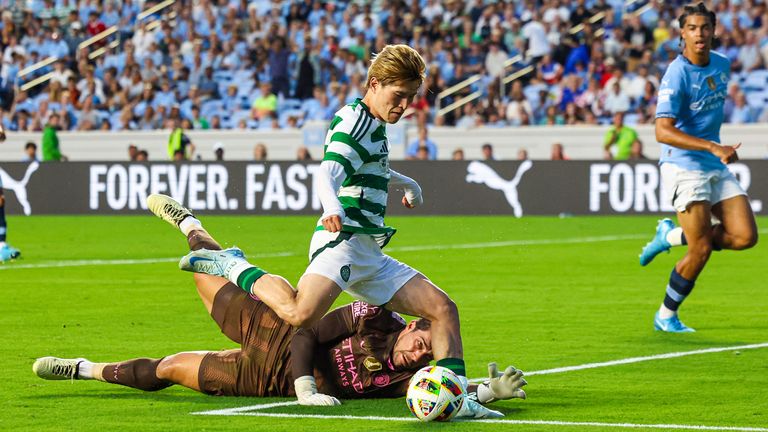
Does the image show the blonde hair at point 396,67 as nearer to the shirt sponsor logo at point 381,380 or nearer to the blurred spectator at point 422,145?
the shirt sponsor logo at point 381,380

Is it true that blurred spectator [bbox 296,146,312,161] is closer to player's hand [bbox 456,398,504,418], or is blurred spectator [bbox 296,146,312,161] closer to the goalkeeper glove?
the goalkeeper glove

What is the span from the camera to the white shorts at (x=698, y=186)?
424 inches

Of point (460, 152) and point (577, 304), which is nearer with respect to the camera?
point (577, 304)

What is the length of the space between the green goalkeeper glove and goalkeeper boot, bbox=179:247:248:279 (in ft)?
4.78

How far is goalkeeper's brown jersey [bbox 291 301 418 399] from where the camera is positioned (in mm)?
7387

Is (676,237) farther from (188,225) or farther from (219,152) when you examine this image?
(219,152)

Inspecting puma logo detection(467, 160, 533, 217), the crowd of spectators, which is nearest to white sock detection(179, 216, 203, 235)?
puma logo detection(467, 160, 533, 217)

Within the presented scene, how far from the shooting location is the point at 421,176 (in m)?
26.7

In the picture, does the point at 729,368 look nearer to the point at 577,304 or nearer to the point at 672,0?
the point at 577,304

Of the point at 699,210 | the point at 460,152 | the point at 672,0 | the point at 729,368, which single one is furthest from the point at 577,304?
the point at 672,0

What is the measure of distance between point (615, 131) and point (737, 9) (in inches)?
211

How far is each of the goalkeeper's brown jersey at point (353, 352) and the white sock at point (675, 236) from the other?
191 inches

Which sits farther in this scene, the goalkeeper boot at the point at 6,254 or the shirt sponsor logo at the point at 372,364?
the goalkeeper boot at the point at 6,254

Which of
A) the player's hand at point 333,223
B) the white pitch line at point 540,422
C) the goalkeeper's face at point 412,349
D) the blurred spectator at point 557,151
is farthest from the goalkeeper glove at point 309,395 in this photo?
the blurred spectator at point 557,151
